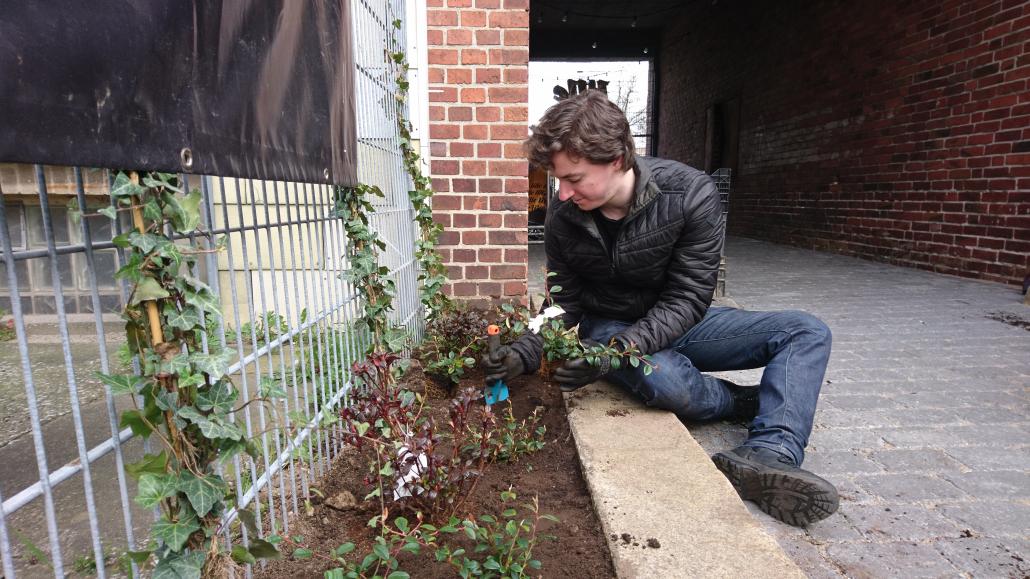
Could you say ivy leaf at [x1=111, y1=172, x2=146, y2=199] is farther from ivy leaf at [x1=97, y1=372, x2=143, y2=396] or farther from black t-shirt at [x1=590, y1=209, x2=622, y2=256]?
black t-shirt at [x1=590, y1=209, x2=622, y2=256]

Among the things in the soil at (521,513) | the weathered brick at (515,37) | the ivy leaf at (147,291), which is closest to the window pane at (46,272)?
the ivy leaf at (147,291)

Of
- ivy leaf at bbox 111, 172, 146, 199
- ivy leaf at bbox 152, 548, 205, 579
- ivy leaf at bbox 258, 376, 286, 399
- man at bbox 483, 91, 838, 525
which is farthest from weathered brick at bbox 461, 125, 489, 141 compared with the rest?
ivy leaf at bbox 152, 548, 205, 579

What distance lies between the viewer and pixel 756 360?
2.47 m

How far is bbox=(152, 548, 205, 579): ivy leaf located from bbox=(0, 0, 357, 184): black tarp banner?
0.71 m

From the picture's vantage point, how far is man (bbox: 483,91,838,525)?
2125mm

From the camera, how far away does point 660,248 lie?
7.82 ft

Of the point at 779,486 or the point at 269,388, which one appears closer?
the point at 269,388

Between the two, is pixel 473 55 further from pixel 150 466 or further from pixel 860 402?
pixel 150 466

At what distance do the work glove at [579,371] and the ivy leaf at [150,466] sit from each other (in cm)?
150

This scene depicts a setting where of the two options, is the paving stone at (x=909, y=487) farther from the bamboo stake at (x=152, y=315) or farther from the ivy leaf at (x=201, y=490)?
the bamboo stake at (x=152, y=315)

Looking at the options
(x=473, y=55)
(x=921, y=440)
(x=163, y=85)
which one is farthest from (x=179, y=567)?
(x=473, y=55)

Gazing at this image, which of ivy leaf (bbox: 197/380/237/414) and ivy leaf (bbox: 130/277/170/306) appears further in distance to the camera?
ivy leaf (bbox: 197/380/237/414)

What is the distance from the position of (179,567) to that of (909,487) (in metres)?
2.29

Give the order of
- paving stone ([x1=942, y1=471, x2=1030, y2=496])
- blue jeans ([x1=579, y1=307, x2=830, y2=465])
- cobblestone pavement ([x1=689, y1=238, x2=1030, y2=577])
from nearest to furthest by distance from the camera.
A: 1. cobblestone pavement ([x1=689, y1=238, x2=1030, y2=577])
2. paving stone ([x1=942, y1=471, x2=1030, y2=496])
3. blue jeans ([x1=579, y1=307, x2=830, y2=465])
